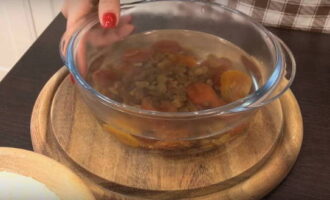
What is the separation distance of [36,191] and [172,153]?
7.2 inches

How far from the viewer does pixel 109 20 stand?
545 millimetres

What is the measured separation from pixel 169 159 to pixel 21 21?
2.97 ft

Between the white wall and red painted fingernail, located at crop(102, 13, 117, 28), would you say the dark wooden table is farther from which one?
the white wall

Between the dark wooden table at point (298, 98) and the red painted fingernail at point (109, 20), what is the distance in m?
0.15

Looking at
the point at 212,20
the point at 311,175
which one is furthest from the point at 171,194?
the point at 212,20

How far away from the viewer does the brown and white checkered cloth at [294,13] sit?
76 centimetres

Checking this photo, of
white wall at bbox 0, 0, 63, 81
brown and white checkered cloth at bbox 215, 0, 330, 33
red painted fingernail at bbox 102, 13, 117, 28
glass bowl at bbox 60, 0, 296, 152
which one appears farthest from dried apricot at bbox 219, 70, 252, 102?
white wall at bbox 0, 0, 63, 81

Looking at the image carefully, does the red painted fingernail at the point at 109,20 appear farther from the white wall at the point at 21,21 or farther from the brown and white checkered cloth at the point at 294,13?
the white wall at the point at 21,21

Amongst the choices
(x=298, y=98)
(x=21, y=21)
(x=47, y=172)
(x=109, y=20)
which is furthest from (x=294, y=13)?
(x=21, y=21)

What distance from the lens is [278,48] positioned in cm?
52

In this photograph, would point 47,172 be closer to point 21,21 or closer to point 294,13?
point 294,13

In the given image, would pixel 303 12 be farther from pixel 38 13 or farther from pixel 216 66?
pixel 38 13

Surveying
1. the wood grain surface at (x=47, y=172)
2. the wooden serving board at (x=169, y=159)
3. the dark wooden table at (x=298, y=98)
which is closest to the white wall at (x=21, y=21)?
the dark wooden table at (x=298, y=98)

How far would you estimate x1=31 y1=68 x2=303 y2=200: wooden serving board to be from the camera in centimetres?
44
